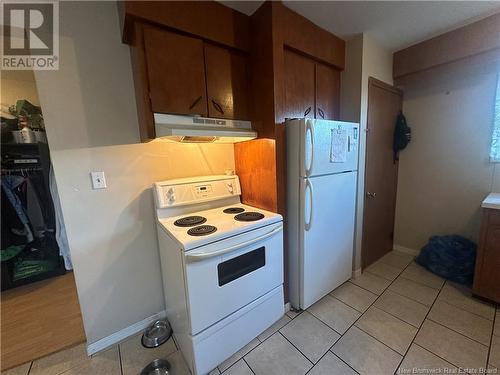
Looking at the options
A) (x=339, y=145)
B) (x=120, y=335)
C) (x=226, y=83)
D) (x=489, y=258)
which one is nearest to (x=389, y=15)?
(x=339, y=145)

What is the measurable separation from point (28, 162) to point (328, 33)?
329cm

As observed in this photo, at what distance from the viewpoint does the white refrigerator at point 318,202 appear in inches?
62.2

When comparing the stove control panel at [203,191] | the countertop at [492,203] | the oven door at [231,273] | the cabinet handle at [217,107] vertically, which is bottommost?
the oven door at [231,273]

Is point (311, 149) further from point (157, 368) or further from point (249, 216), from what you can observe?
point (157, 368)

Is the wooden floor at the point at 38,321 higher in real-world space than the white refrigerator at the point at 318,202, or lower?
lower

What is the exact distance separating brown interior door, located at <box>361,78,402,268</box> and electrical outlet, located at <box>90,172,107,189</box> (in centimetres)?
233

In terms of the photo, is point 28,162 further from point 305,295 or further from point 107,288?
point 305,295

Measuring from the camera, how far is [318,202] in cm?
167

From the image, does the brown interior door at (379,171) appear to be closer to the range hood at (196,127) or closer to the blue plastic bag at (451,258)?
the blue plastic bag at (451,258)

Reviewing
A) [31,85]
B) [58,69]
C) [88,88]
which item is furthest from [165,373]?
[31,85]

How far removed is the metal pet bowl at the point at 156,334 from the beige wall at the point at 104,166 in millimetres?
106

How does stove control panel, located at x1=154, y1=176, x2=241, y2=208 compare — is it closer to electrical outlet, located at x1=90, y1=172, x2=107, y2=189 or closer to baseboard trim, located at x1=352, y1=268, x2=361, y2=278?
electrical outlet, located at x1=90, y1=172, x2=107, y2=189

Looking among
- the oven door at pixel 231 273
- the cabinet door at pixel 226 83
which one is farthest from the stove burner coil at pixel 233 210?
the cabinet door at pixel 226 83

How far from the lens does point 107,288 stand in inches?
60.3
